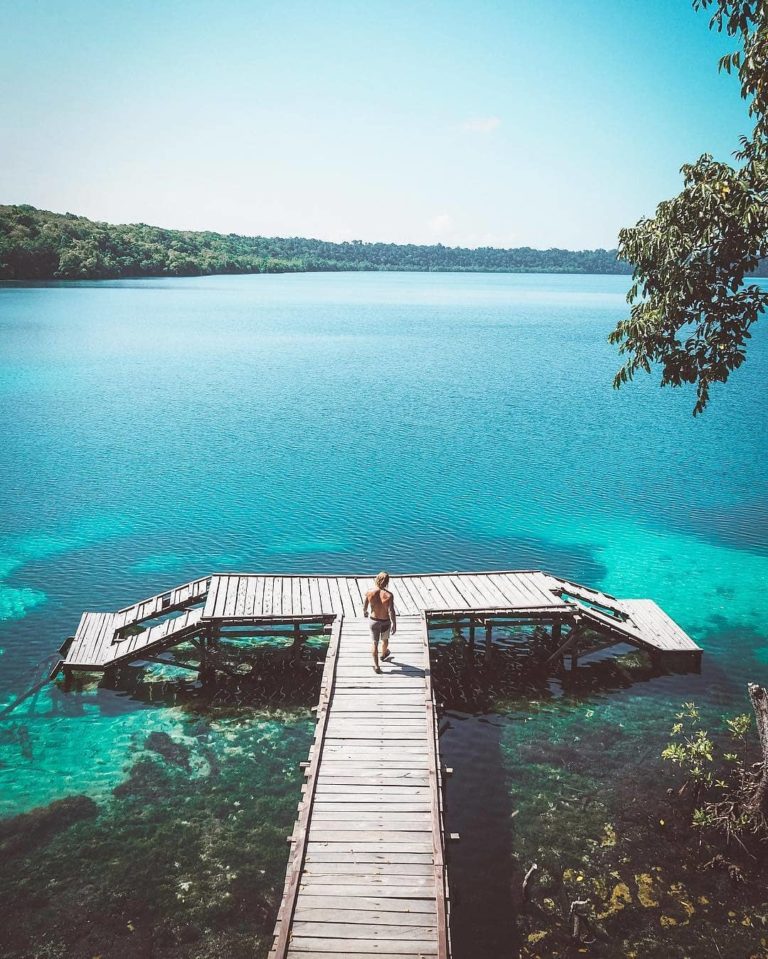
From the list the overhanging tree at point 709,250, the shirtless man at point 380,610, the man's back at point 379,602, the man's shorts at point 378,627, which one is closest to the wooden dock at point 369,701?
the shirtless man at point 380,610

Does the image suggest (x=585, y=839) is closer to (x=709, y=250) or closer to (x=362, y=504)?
(x=709, y=250)

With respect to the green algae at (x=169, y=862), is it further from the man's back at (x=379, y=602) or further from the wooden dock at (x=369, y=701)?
the man's back at (x=379, y=602)

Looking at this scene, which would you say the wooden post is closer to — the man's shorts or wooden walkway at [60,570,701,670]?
wooden walkway at [60,570,701,670]

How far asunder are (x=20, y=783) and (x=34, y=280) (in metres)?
161

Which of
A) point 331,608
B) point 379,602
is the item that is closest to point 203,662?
point 331,608

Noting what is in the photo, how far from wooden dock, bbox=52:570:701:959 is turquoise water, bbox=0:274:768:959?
2.24 m

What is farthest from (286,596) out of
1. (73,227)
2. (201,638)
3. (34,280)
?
(73,227)

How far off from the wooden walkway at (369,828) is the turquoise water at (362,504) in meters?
2.58

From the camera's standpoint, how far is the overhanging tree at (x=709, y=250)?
55.1ft

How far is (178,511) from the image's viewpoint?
39062 mm

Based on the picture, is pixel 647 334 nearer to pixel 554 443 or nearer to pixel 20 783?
pixel 20 783

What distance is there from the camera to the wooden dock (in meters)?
12.4

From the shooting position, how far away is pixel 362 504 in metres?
40.2

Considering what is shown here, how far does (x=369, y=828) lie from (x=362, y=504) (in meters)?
26.2
